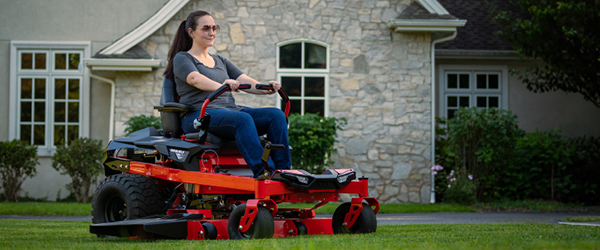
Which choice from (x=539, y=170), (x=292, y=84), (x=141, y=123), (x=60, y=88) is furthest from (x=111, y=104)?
(x=539, y=170)

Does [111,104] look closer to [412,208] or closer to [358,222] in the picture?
[412,208]

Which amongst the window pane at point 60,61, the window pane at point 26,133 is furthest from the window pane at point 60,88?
the window pane at point 26,133

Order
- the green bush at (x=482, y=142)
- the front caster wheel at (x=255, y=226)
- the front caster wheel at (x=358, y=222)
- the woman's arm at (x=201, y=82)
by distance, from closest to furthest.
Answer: the front caster wheel at (x=255, y=226) → the front caster wheel at (x=358, y=222) → the woman's arm at (x=201, y=82) → the green bush at (x=482, y=142)

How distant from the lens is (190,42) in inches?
237

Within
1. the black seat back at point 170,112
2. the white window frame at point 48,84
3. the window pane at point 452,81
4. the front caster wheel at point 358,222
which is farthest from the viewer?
the window pane at point 452,81

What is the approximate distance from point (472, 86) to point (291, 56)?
4311 mm

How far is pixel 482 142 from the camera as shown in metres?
11.8

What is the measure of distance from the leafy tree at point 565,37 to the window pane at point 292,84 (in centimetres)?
371

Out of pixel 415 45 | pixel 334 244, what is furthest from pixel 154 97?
pixel 334 244

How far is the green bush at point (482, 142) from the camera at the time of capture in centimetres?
1174

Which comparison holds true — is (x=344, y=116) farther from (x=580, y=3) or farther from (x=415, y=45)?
(x=580, y=3)

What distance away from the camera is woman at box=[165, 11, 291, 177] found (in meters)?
5.23

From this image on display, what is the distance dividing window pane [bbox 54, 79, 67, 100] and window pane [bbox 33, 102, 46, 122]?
321 millimetres

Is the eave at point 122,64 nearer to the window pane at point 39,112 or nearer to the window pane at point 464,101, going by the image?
the window pane at point 39,112
